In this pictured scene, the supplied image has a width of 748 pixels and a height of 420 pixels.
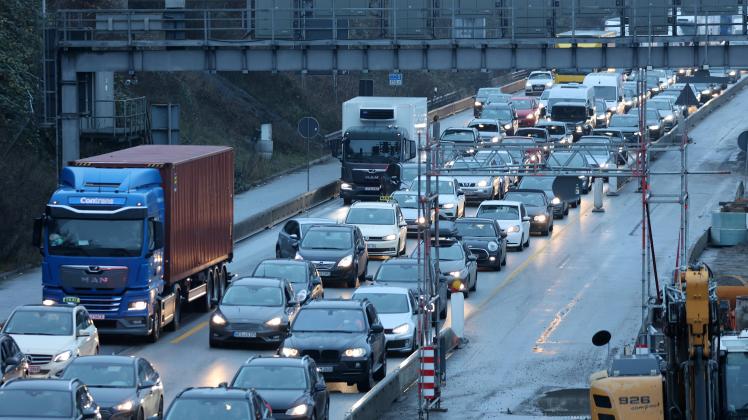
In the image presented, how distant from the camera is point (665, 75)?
102 meters

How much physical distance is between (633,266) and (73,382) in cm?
2533

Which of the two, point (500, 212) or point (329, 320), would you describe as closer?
point (329, 320)

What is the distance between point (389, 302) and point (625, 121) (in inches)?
1660

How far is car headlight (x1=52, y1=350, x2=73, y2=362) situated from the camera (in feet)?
88.8

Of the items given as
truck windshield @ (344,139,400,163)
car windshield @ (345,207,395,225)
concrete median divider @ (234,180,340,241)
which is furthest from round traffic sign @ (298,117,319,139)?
car windshield @ (345,207,395,225)

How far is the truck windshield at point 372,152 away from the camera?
56.8m

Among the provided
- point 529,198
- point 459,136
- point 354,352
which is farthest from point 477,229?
point 459,136

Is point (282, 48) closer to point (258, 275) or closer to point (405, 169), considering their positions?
point (405, 169)

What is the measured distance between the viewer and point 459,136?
64.8 meters

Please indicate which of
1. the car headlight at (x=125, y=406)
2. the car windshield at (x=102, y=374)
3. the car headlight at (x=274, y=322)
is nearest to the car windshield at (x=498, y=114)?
the car headlight at (x=274, y=322)

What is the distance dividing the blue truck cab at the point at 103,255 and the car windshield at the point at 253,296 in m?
1.56

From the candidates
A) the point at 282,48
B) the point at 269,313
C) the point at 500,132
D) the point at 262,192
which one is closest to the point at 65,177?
the point at 269,313

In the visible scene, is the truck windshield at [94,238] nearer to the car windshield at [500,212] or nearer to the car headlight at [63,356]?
the car headlight at [63,356]

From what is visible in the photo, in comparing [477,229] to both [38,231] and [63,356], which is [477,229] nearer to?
[38,231]
